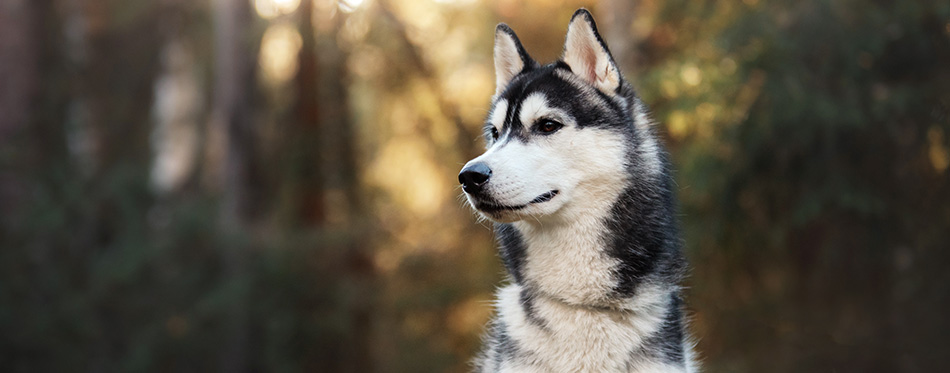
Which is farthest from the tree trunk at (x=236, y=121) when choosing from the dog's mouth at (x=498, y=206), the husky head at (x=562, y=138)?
the dog's mouth at (x=498, y=206)

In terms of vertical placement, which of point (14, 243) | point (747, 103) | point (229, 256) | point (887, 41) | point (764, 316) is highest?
point (887, 41)

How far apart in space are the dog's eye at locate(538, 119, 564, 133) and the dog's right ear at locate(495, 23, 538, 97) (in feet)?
1.56

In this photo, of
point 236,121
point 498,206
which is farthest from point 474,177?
point 236,121

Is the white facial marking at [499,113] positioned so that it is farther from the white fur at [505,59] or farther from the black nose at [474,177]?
the black nose at [474,177]

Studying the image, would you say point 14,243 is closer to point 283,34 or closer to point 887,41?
point 283,34

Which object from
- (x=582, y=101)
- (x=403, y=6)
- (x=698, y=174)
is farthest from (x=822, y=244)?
(x=403, y=6)

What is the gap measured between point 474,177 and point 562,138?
1.57ft

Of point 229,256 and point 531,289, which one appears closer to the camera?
point 531,289

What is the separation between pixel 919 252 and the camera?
7488 millimetres

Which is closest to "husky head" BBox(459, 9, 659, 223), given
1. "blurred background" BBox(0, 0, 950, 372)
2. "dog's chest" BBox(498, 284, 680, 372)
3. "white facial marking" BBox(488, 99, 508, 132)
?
"white facial marking" BBox(488, 99, 508, 132)

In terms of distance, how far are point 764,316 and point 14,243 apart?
9.07 metres

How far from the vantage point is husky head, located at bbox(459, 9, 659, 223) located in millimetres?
2848

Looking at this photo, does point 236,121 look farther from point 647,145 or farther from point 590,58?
point 647,145

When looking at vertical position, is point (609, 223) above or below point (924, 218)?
above
